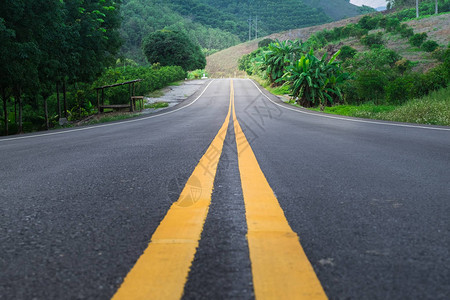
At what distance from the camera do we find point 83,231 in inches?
67.9

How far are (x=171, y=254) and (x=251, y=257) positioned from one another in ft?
1.00

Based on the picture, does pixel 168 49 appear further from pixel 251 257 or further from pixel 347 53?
pixel 251 257

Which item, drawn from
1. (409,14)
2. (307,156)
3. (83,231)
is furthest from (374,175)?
(409,14)

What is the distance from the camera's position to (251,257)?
4.49 ft

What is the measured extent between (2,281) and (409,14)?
3798 inches

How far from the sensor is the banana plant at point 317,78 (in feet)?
67.1

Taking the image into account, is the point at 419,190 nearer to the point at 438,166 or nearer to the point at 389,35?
the point at 438,166

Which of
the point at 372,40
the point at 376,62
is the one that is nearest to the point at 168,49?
the point at 372,40

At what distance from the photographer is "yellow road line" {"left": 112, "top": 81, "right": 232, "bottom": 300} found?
1.11m

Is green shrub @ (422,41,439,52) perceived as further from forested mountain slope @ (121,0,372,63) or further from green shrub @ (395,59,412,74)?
forested mountain slope @ (121,0,372,63)

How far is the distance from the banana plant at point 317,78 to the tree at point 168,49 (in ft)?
143

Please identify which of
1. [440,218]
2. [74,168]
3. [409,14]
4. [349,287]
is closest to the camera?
[349,287]

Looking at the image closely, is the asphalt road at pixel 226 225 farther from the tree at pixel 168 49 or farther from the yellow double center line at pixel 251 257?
the tree at pixel 168 49

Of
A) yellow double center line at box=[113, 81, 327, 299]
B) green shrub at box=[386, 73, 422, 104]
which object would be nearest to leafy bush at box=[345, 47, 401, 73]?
green shrub at box=[386, 73, 422, 104]
